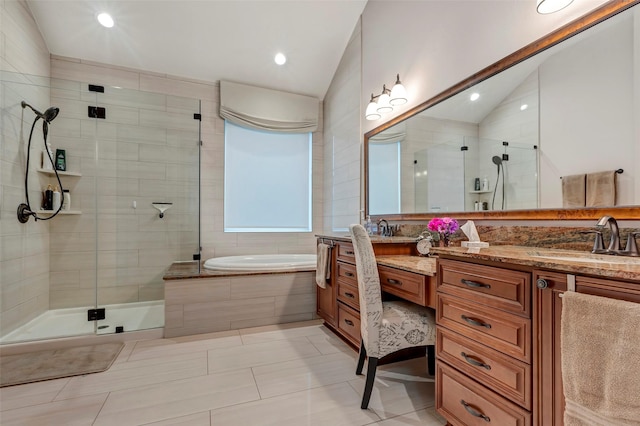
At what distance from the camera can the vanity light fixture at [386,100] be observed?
2.58 metres

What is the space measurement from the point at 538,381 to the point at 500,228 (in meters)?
0.99

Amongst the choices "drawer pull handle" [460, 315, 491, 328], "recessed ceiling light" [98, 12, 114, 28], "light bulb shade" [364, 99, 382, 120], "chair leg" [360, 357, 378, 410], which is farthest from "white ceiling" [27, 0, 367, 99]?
"chair leg" [360, 357, 378, 410]

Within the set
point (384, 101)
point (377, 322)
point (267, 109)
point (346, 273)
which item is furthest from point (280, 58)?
point (377, 322)

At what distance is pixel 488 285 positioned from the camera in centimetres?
117

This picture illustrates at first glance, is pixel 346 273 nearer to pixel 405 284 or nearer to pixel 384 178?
pixel 405 284

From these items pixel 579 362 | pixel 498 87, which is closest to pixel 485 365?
pixel 579 362

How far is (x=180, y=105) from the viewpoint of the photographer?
340 centimetres

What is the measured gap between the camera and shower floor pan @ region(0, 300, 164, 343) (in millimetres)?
2409

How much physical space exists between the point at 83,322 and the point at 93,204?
1187 millimetres

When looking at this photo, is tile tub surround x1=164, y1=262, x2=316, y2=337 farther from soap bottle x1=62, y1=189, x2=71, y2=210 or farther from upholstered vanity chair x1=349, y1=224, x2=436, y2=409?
upholstered vanity chair x1=349, y1=224, x2=436, y2=409

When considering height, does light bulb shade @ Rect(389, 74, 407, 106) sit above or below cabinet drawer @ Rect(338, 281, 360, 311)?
above

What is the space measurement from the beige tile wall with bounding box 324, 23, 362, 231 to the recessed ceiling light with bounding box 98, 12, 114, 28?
2.54 m

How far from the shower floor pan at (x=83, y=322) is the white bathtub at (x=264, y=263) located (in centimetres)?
70

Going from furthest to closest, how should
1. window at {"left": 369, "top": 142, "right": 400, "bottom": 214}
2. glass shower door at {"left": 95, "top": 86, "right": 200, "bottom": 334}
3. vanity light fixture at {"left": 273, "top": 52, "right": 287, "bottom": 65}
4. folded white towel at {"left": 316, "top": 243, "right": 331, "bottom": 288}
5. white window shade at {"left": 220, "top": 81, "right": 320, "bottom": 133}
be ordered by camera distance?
white window shade at {"left": 220, "top": 81, "right": 320, "bottom": 133} → vanity light fixture at {"left": 273, "top": 52, "right": 287, "bottom": 65} → glass shower door at {"left": 95, "top": 86, "right": 200, "bottom": 334} → window at {"left": 369, "top": 142, "right": 400, "bottom": 214} → folded white towel at {"left": 316, "top": 243, "right": 331, "bottom": 288}
